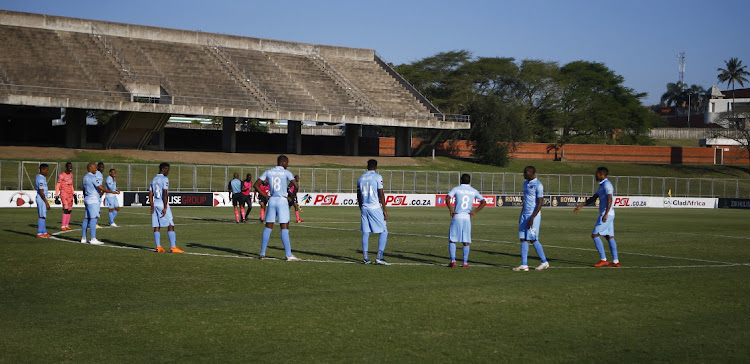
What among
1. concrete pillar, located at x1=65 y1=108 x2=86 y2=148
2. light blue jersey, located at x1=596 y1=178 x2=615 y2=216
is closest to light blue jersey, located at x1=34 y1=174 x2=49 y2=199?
light blue jersey, located at x1=596 y1=178 x2=615 y2=216

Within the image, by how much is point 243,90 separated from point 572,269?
55089mm

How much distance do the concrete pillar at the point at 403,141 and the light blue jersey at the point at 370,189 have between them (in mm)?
60533

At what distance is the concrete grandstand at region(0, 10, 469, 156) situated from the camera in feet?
195

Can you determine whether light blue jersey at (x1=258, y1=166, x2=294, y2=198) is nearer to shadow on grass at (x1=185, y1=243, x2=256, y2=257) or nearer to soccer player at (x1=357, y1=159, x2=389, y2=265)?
soccer player at (x1=357, y1=159, x2=389, y2=265)

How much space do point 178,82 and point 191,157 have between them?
703 cm

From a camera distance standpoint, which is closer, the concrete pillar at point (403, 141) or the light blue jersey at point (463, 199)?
the light blue jersey at point (463, 199)

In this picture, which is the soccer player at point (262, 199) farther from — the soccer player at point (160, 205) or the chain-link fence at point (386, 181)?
the chain-link fence at point (386, 181)

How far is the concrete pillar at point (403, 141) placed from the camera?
76.7 metres

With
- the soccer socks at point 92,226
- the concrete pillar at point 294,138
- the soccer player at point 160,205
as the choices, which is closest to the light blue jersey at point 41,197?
the soccer socks at point 92,226

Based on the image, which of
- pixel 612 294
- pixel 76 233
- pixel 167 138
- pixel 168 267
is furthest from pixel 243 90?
pixel 612 294

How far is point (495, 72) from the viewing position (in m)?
98.0

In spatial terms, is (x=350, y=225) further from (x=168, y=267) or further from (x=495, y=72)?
(x=495, y=72)

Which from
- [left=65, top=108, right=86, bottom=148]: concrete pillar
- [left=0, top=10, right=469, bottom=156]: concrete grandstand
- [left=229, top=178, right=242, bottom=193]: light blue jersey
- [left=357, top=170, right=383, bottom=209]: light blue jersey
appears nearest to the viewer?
[left=357, top=170, right=383, bottom=209]: light blue jersey

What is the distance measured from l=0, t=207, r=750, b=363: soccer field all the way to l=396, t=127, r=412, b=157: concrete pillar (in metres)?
56.8
